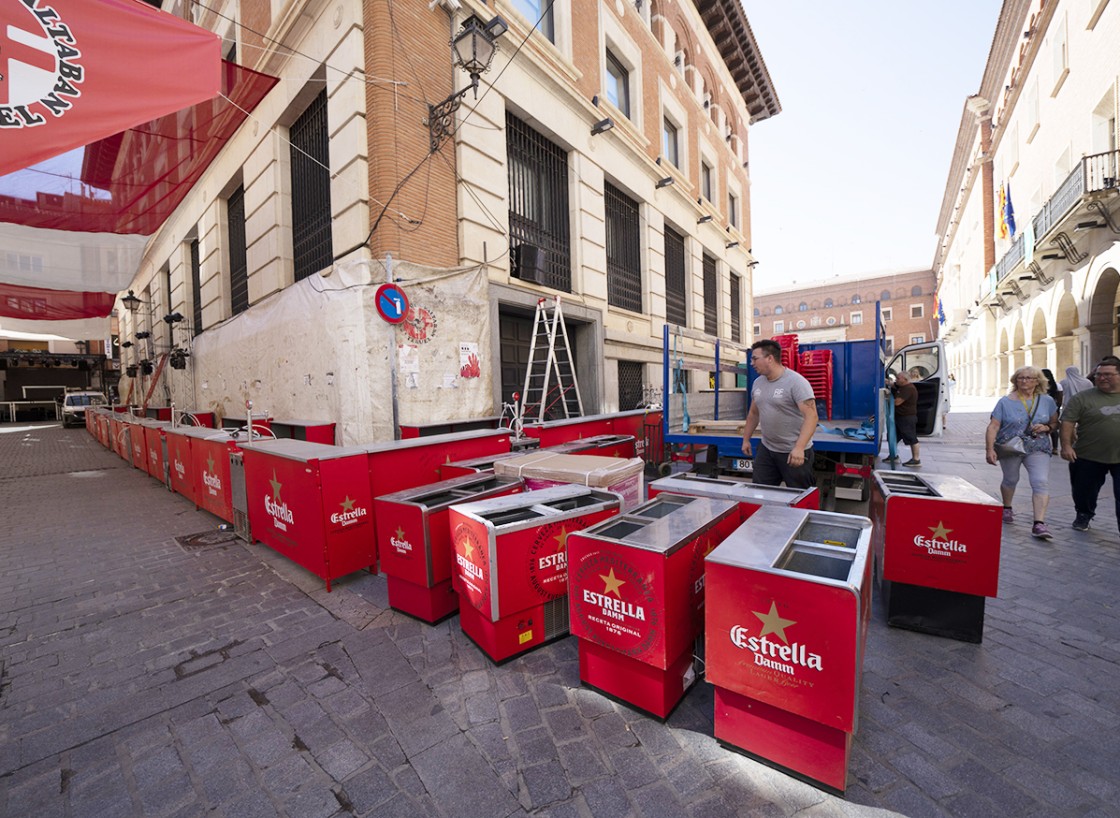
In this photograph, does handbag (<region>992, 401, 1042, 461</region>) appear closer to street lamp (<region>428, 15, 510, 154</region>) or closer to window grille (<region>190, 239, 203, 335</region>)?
street lamp (<region>428, 15, 510, 154</region>)

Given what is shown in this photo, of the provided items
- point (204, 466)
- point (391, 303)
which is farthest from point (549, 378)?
point (204, 466)

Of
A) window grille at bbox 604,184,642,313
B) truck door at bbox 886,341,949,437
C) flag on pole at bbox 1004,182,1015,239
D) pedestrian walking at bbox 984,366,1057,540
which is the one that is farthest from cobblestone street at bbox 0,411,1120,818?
flag on pole at bbox 1004,182,1015,239

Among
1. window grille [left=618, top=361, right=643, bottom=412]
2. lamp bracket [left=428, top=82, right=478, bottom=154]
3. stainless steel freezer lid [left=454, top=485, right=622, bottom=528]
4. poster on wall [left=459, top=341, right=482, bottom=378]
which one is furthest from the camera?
window grille [left=618, top=361, right=643, bottom=412]

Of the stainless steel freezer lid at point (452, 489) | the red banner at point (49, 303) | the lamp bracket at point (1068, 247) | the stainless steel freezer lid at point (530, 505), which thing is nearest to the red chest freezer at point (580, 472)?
the stainless steel freezer lid at point (452, 489)

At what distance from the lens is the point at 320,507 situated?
4.25 meters

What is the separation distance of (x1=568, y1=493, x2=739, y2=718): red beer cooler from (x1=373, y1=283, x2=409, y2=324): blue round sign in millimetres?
5963

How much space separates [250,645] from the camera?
335cm

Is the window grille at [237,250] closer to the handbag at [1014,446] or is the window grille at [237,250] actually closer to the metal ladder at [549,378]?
the metal ladder at [549,378]

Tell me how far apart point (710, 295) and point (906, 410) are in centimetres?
1196

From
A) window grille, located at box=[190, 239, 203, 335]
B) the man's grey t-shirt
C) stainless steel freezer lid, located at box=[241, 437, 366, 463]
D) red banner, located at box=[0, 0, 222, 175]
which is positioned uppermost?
window grille, located at box=[190, 239, 203, 335]

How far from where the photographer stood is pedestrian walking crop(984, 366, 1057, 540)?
17.1 feet

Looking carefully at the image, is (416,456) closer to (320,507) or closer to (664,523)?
(320,507)

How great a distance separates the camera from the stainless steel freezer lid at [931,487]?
3264 millimetres

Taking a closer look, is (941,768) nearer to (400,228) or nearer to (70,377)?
(400,228)
